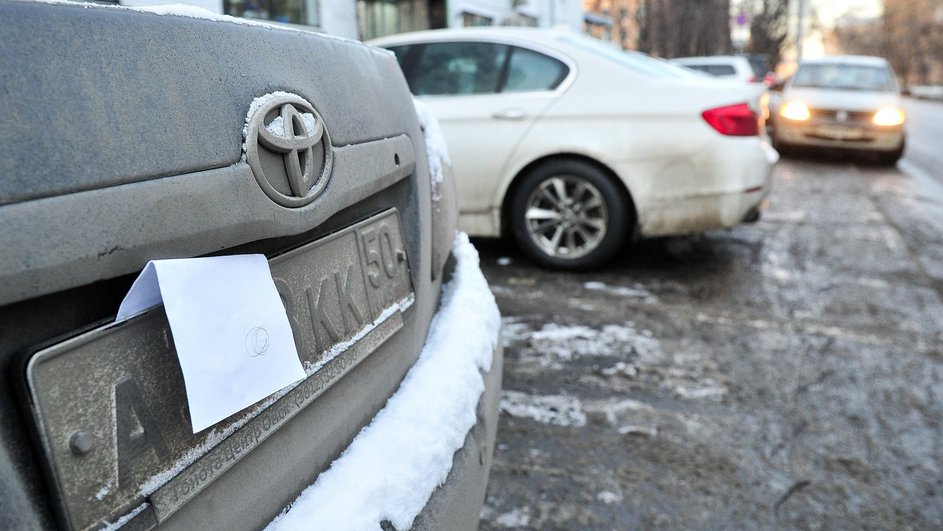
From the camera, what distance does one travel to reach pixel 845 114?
10.6 meters

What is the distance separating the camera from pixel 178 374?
2.97 ft

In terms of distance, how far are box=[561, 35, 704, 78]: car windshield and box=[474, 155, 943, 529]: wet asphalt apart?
1.23 metres

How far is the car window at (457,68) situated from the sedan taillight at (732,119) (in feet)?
4.46

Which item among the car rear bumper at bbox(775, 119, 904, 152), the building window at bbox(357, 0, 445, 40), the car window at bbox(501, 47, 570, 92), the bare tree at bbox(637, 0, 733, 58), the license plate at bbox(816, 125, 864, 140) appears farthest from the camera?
the bare tree at bbox(637, 0, 733, 58)

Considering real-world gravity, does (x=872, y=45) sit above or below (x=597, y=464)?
above

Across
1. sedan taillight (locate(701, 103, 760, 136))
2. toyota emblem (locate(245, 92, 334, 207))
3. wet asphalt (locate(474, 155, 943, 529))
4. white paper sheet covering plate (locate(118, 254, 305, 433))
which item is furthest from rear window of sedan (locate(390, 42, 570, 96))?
white paper sheet covering plate (locate(118, 254, 305, 433))

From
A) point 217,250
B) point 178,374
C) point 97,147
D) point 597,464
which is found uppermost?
point 97,147

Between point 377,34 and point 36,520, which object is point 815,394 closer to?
point 36,520

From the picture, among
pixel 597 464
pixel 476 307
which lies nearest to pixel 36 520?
pixel 476 307

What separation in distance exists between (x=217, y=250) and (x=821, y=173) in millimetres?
9974

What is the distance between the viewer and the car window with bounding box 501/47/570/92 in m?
4.67

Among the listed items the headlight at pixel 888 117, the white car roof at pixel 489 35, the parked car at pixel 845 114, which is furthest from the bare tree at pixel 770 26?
the white car roof at pixel 489 35

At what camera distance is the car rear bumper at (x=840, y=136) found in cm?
1034

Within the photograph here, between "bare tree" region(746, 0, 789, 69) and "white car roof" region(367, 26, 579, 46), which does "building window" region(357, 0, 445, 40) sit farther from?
"bare tree" region(746, 0, 789, 69)
